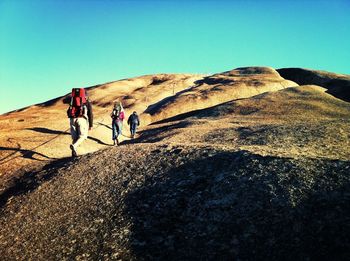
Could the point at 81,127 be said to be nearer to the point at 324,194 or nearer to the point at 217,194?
the point at 217,194

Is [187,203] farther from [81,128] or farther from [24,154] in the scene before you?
[24,154]

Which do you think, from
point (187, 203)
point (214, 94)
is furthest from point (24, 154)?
point (214, 94)

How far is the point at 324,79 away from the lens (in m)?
90.7

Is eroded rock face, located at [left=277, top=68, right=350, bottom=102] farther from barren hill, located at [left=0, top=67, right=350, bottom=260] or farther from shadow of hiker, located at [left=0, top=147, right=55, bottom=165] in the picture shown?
shadow of hiker, located at [left=0, top=147, right=55, bottom=165]

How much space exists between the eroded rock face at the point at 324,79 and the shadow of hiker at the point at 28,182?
7035 cm

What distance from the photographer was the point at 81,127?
17875mm

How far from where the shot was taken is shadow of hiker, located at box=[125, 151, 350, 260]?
758cm

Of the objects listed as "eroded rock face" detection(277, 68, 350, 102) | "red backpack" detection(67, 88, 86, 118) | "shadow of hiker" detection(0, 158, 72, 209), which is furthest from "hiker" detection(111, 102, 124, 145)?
"eroded rock face" detection(277, 68, 350, 102)

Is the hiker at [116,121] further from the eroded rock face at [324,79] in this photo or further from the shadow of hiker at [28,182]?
the eroded rock face at [324,79]

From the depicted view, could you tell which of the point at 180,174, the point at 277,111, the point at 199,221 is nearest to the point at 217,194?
the point at 199,221

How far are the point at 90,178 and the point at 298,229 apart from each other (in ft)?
28.9

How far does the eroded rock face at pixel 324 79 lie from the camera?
75625 mm

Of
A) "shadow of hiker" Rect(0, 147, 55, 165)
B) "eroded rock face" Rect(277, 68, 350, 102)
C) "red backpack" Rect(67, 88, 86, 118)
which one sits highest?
"red backpack" Rect(67, 88, 86, 118)

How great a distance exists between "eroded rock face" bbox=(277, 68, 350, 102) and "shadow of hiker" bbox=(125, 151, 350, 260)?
69099 millimetres
